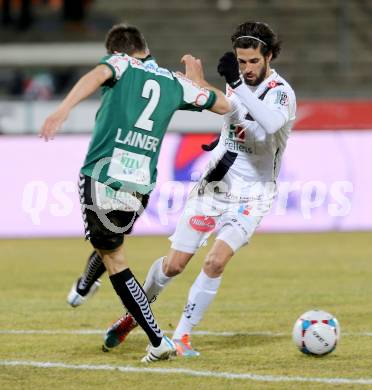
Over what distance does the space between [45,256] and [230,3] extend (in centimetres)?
1630

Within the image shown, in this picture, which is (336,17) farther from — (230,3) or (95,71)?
(95,71)

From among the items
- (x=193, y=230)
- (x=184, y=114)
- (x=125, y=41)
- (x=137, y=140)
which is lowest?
(x=184, y=114)

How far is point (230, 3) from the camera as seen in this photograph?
94.9 ft

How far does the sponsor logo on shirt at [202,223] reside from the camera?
7.75 metres

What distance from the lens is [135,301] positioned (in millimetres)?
6953

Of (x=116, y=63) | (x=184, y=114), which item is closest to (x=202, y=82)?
(x=116, y=63)

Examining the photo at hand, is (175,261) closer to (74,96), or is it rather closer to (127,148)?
(127,148)

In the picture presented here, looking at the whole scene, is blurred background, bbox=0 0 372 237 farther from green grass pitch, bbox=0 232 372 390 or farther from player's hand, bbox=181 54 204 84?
player's hand, bbox=181 54 204 84

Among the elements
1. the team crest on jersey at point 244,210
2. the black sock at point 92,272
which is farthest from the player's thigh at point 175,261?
the black sock at point 92,272

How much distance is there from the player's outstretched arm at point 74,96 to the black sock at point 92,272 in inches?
90.2

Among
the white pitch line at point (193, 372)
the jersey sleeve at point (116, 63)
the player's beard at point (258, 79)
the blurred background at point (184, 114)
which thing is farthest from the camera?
the blurred background at point (184, 114)

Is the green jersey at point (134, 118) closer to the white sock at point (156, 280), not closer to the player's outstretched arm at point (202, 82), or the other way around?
the player's outstretched arm at point (202, 82)

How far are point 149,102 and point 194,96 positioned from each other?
30 centimetres

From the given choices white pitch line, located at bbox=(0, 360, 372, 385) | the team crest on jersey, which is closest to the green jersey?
the team crest on jersey
